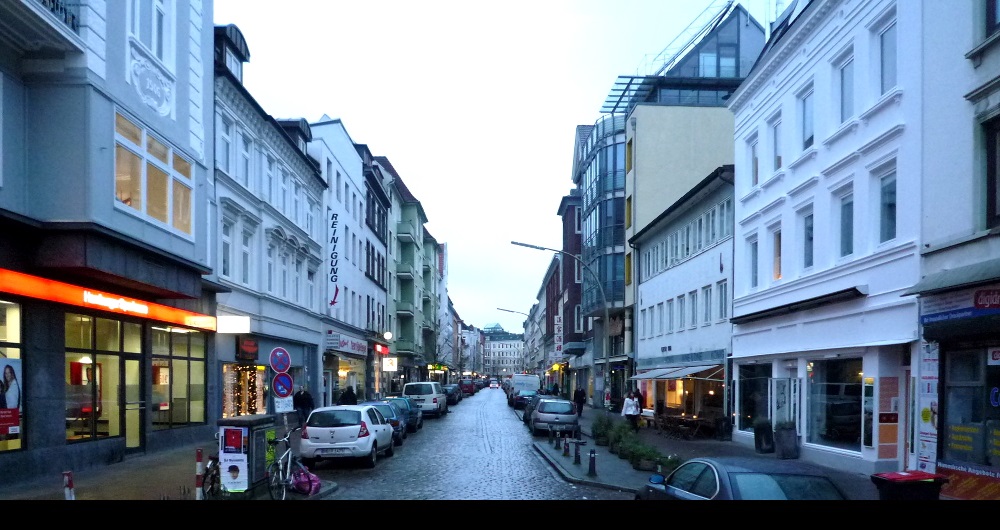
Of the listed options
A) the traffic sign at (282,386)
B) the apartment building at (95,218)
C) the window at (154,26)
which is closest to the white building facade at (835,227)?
the traffic sign at (282,386)

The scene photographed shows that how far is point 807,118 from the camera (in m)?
21.5

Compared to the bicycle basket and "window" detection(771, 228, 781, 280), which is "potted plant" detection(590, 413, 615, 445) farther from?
the bicycle basket

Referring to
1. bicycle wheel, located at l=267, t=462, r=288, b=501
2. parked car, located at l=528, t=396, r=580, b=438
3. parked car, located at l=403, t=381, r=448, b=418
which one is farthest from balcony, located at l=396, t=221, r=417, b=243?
bicycle wheel, located at l=267, t=462, r=288, b=501

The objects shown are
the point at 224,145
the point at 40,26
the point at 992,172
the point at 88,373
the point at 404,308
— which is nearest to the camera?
the point at 992,172

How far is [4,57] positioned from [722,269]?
71.4 ft

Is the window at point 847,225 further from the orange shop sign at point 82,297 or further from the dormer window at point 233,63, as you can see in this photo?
the dormer window at point 233,63

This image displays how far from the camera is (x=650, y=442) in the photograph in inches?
1041

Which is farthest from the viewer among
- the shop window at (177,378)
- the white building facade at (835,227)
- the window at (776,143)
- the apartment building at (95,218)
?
the window at (776,143)

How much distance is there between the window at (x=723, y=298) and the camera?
93.6ft

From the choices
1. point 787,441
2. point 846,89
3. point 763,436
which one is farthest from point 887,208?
point 763,436

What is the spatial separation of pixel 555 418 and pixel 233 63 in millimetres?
16099

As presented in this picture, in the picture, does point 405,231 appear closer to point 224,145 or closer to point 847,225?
point 224,145

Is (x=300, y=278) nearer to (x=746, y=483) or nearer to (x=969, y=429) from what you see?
(x=969, y=429)

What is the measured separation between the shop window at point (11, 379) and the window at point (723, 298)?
21.0 m
